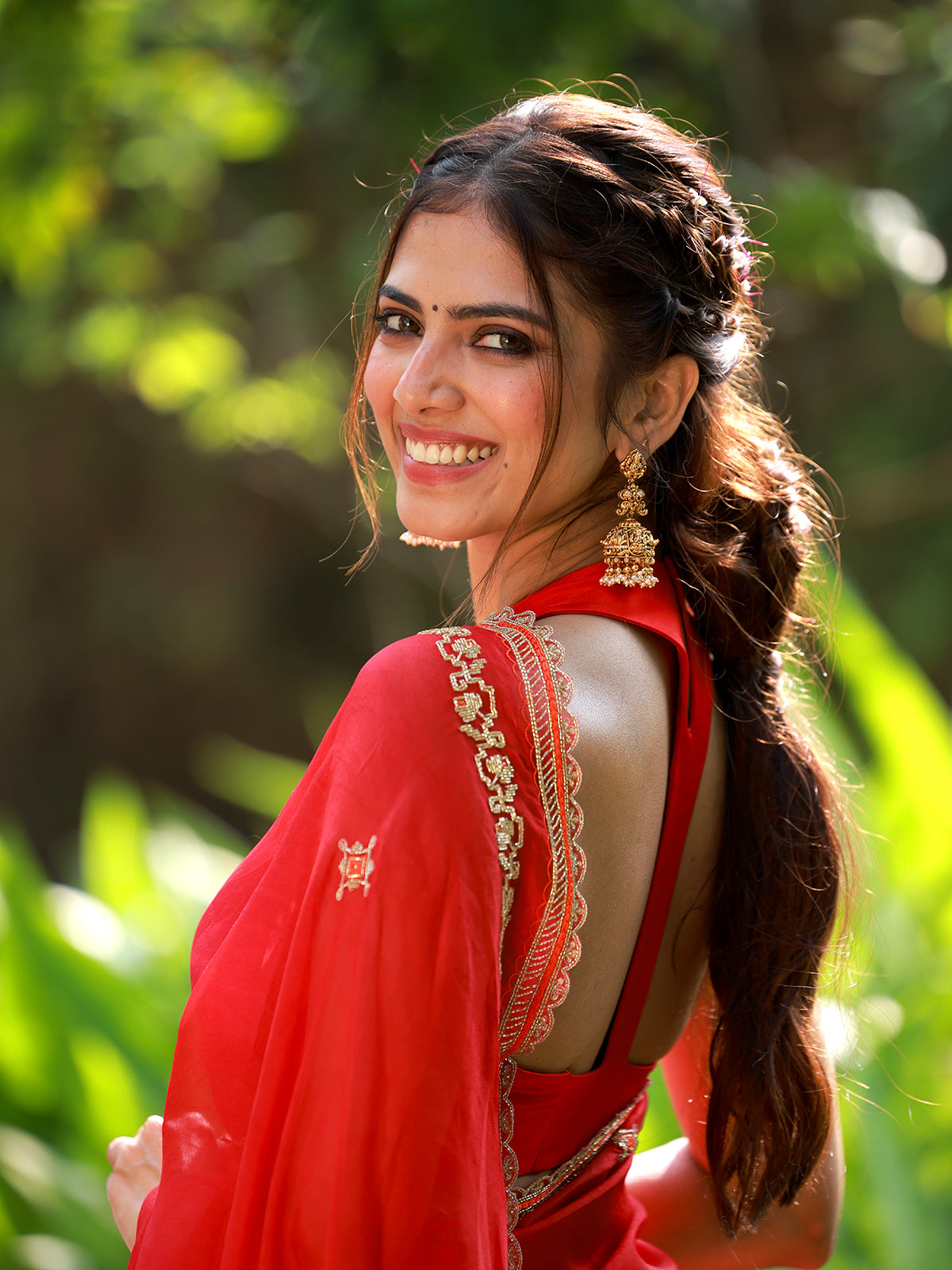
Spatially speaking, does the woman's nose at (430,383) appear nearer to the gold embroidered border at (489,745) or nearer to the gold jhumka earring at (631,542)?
the gold jhumka earring at (631,542)

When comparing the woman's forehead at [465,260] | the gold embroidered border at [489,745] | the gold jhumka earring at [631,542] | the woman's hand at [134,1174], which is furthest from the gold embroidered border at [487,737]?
the woman's hand at [134,1174]

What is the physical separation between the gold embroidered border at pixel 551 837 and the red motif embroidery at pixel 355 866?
14 cm

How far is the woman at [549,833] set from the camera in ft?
2.75

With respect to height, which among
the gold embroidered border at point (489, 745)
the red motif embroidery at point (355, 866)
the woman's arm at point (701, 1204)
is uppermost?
the gold embroidered border at point (489, 745)

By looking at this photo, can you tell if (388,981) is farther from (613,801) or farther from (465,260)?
(465,260)

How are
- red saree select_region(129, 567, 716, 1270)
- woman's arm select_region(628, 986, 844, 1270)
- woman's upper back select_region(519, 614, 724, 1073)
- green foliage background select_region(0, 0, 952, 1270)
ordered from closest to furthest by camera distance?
1. red saree select_region(129, 567, 716, 1270)
2. woman's upper back select_region(519, 614, 724, 1073)
3. woman's arm select_region(628, 986, 844, 1270)
4. green foliage background select_region(0, 0, 952, 1270)

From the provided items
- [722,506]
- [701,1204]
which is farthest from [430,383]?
[701,1204]

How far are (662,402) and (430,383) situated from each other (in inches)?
8.9

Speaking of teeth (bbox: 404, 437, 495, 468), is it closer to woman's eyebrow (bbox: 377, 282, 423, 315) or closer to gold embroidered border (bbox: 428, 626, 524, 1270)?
woman's eyebrow (bbox: 377, 282, 423, 315)

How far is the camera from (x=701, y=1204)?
50.6 inches

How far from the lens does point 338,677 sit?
6820 mm

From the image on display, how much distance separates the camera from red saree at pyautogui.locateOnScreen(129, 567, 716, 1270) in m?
0.83

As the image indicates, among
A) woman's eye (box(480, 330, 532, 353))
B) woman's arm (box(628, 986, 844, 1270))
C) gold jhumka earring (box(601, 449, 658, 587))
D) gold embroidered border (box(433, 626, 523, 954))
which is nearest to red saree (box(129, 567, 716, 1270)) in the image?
gold embroidered border (box(433, 626, 523, 954))

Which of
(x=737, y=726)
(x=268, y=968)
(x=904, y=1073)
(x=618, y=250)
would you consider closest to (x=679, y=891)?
(x=737, y=726)
